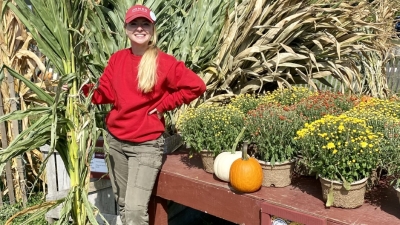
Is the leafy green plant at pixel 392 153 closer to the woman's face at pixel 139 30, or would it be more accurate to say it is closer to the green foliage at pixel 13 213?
the woman's face at pixel 139 30

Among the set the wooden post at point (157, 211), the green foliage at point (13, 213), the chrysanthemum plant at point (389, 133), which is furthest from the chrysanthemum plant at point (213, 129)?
the green foliage at point (13, 213)

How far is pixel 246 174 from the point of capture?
2.45 meters

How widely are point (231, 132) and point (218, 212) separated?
0.53 metres

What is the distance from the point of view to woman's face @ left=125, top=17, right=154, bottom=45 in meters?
2.70

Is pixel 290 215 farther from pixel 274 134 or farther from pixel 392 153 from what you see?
pixel 392 153

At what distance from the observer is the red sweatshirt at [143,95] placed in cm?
273

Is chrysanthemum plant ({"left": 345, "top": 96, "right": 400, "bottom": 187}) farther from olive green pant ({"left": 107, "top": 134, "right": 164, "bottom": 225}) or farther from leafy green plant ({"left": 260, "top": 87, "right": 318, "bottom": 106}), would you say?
olive green pant ({"left": 107, "top": 134, "right": 164, "bottom": 225})

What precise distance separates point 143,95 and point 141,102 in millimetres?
49

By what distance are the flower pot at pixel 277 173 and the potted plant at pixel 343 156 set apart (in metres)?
0.29

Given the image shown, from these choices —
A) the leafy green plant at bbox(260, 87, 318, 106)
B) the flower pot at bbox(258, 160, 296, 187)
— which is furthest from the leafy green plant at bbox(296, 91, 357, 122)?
the flower pot at bbox(258, 160, 296, 187)

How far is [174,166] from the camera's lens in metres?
3.11

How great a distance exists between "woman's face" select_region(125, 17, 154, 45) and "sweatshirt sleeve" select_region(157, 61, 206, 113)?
0.87 feet

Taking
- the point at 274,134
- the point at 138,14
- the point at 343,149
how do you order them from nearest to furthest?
the point at 343,149, the point at 274,134, the point at 138,14

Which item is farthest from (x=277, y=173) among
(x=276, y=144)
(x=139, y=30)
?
(x=139, y=30)
